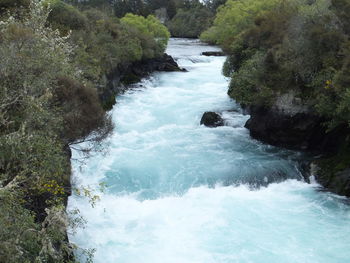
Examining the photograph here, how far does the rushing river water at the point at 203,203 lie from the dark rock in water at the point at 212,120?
1.59 ft

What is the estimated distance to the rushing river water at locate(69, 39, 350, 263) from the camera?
12422 mm

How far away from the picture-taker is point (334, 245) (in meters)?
12.6

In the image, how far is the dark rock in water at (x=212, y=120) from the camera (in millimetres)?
23734

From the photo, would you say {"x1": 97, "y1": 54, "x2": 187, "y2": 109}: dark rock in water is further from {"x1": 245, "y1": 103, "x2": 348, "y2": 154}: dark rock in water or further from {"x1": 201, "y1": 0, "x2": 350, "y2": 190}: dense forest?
{"x1": 245, "y1": 103, "x2": 348, "y2": 154}: dark rock in water

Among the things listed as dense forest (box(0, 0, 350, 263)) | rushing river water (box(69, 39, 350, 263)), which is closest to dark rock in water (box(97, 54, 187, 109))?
dense forest (box(0, 0, 350, 263))

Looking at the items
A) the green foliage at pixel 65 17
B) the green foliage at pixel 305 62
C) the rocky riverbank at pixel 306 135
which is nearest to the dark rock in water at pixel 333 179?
the rocky riverbank at pixel 306 135

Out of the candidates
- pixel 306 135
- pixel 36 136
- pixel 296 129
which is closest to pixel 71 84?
pixel 36 136

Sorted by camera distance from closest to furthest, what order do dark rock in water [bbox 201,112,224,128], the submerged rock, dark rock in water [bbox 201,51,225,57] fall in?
the submerged rock < dark rock in water [bbox 201,112,224,128] < dark rock in water [bbox 201,51,225,57]

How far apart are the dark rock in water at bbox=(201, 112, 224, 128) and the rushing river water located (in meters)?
0.49

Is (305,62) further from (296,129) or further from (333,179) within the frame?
(333,179)

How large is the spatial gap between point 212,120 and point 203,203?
9331 mm

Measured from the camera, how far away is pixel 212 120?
2384 cm

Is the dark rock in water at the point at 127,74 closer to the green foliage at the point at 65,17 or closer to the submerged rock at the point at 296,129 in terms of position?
the green foliage at the point at 65,17

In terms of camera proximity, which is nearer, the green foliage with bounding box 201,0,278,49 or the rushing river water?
the rushing river water
